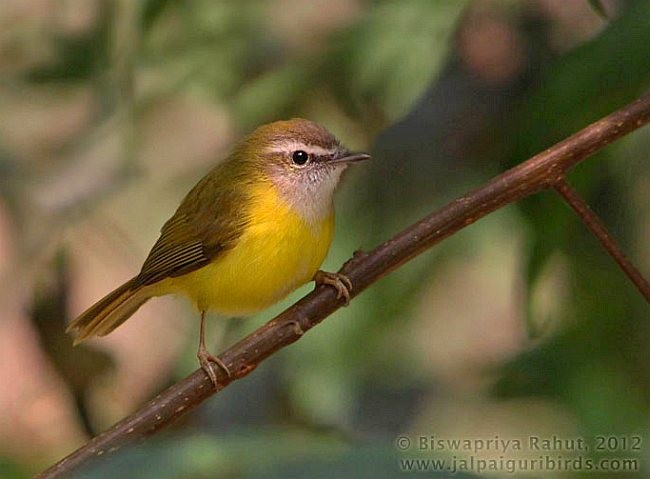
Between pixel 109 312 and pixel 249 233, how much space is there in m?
0.37

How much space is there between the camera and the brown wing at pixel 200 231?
2.14m

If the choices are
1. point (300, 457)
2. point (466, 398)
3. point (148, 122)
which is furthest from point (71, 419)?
point (300, 457)

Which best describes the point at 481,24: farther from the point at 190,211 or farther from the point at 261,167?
the point at 190,211

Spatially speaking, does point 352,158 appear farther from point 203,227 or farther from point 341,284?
point 341,284

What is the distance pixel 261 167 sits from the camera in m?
2.33

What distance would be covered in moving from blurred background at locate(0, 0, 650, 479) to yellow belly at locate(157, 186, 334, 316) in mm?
93

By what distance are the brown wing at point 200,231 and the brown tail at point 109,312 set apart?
7 centimetres

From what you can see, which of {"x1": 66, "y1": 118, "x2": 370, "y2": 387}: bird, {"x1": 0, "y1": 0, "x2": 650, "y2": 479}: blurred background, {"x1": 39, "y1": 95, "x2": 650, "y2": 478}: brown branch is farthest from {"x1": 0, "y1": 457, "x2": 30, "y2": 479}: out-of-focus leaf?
{"x1": 66, "y1": 118, "x2": 370, "y2": 387}: bird

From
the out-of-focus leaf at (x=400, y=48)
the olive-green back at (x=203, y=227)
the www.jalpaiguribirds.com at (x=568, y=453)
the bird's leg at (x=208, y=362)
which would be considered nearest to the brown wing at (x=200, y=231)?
the olive-green back at (x=203, y=227)

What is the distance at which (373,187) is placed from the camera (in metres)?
2.19

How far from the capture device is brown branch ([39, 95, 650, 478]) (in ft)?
4.57

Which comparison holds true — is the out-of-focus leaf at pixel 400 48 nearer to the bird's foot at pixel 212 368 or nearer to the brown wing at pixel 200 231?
the brown wing at pixel 200 231

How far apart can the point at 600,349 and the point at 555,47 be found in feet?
2.14

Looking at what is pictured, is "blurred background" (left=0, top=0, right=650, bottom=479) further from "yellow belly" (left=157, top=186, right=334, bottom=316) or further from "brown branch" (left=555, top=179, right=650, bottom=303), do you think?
"brown branch" (left=555, top=179, right=650, bottom=303)
